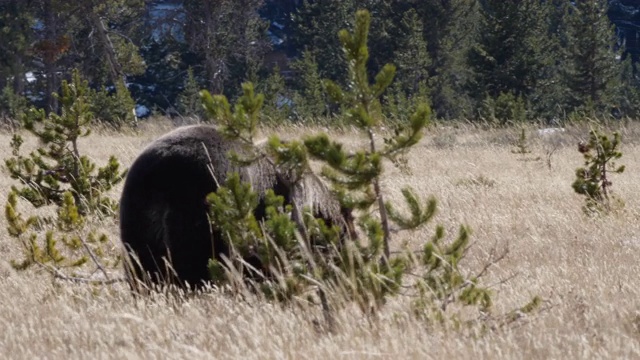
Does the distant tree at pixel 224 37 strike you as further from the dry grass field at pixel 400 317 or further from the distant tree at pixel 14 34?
the dry grass field at pixel 400 317

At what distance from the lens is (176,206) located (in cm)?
485

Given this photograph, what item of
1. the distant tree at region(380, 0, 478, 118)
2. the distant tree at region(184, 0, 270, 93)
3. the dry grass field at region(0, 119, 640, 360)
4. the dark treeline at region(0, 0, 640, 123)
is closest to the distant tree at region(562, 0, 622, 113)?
the dark treeline at region(0, 0, 640, 123)

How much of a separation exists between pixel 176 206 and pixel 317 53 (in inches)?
1455

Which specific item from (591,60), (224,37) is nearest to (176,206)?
(224,37)

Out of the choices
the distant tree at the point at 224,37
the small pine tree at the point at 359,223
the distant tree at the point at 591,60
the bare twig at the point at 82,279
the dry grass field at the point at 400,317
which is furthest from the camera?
the distant tree at the point at 591,60

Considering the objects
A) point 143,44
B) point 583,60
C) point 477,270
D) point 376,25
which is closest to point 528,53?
point 583,60

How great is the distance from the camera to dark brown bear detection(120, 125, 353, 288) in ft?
15.9

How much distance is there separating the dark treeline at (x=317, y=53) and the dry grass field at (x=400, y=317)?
2079 centimetres

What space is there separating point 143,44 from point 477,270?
126 feet

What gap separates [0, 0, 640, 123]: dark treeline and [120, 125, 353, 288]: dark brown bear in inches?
Answer: 883

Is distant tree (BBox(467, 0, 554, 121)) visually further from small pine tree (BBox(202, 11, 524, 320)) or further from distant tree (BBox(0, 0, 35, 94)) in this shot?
small pine tree (BBox(202, 11, 524, 320))

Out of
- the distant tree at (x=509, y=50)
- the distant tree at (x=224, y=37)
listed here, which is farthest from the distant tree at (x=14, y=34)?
the distant tree at (x=509, y=50)

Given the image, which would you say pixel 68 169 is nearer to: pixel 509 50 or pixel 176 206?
pixel 176 206

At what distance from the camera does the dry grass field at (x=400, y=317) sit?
3.60 metres
